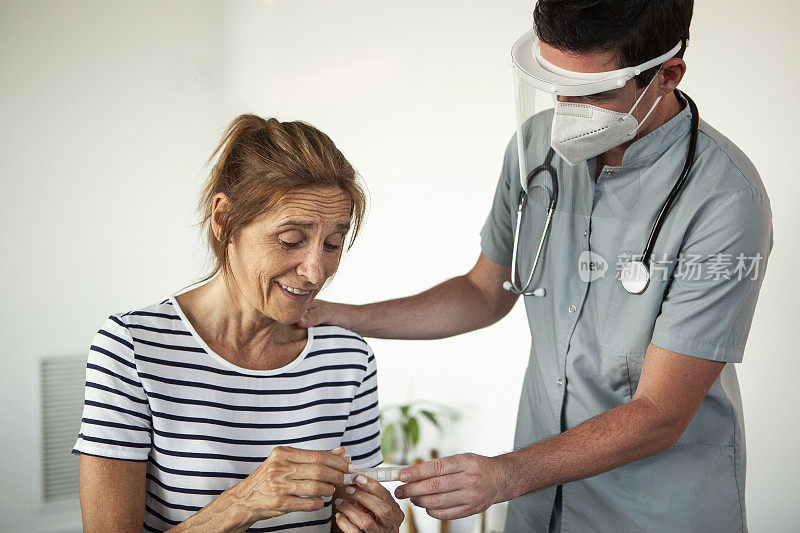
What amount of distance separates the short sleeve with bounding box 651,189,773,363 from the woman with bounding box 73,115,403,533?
619mm

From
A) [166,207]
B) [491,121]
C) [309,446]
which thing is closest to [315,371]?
[309,446]

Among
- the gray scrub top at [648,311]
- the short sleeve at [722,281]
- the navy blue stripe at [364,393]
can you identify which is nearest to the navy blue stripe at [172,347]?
the navy blue stripe at [364,393]

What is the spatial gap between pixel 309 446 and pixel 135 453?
329 mm

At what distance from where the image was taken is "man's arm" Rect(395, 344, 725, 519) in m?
1.22

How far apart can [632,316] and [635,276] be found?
0.27ft

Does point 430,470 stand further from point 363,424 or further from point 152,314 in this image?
point 152,314

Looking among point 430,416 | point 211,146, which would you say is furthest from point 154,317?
point 211,146

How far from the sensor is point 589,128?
4.55ft

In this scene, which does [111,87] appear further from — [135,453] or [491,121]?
[135,453]

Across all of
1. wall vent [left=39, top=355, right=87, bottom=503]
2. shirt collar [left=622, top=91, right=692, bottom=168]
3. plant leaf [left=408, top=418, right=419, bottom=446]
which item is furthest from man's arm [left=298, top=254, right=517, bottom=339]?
wall vent [left=39, top=355, right=87, bottom=503]

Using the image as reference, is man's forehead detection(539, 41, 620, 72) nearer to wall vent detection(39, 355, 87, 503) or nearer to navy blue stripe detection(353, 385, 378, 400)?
navy blue stripe detection(353, 385, 378, 400)

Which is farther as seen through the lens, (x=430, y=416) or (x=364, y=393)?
(x=430, y=416)

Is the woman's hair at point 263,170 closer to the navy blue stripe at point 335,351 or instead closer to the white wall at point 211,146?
the navy blue stripe at point 335,351

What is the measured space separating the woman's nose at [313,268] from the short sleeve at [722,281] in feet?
2.07
